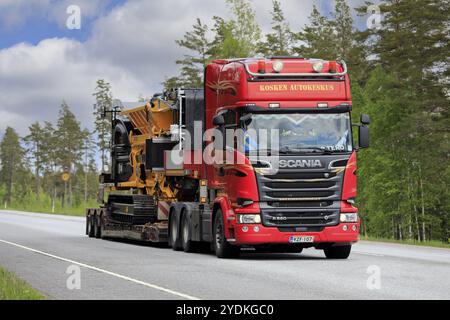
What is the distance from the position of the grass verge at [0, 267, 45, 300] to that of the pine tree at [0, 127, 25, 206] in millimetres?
168652

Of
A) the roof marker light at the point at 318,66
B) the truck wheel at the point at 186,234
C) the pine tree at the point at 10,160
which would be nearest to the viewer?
the roof marker light at the point at 318,66

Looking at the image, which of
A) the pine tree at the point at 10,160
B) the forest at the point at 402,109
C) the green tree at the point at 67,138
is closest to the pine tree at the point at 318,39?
the forest at the point at 402,109

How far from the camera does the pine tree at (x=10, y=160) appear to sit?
180 m

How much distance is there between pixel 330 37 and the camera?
74000 millimetres

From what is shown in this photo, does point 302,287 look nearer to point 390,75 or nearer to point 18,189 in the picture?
point 390,75

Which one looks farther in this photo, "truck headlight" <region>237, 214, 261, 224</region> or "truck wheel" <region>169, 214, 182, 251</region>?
"truck wheel" <region>169, 214, 182, 251</region>

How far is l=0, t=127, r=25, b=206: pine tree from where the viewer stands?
180125 millimetres

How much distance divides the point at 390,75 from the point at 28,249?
30682 millimetres

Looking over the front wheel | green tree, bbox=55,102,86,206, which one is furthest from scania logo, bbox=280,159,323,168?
green tree, bbox=55,102,86,206

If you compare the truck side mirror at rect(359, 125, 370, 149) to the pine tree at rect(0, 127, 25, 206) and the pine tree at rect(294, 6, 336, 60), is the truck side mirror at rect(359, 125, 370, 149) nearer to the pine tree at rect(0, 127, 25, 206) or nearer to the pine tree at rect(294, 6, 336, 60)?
the pine tree at rect(294, 6, 336, 60)

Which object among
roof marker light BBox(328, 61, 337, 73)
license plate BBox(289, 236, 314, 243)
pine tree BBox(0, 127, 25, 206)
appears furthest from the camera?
pine tree BBox(0, 127, 25, 206)

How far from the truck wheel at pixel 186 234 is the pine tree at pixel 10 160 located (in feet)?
525

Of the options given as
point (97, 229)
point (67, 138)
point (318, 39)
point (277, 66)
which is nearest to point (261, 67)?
point (277, 66)

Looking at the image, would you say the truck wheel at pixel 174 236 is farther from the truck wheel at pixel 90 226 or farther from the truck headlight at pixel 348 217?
the truck wheel at pixel 90 226
